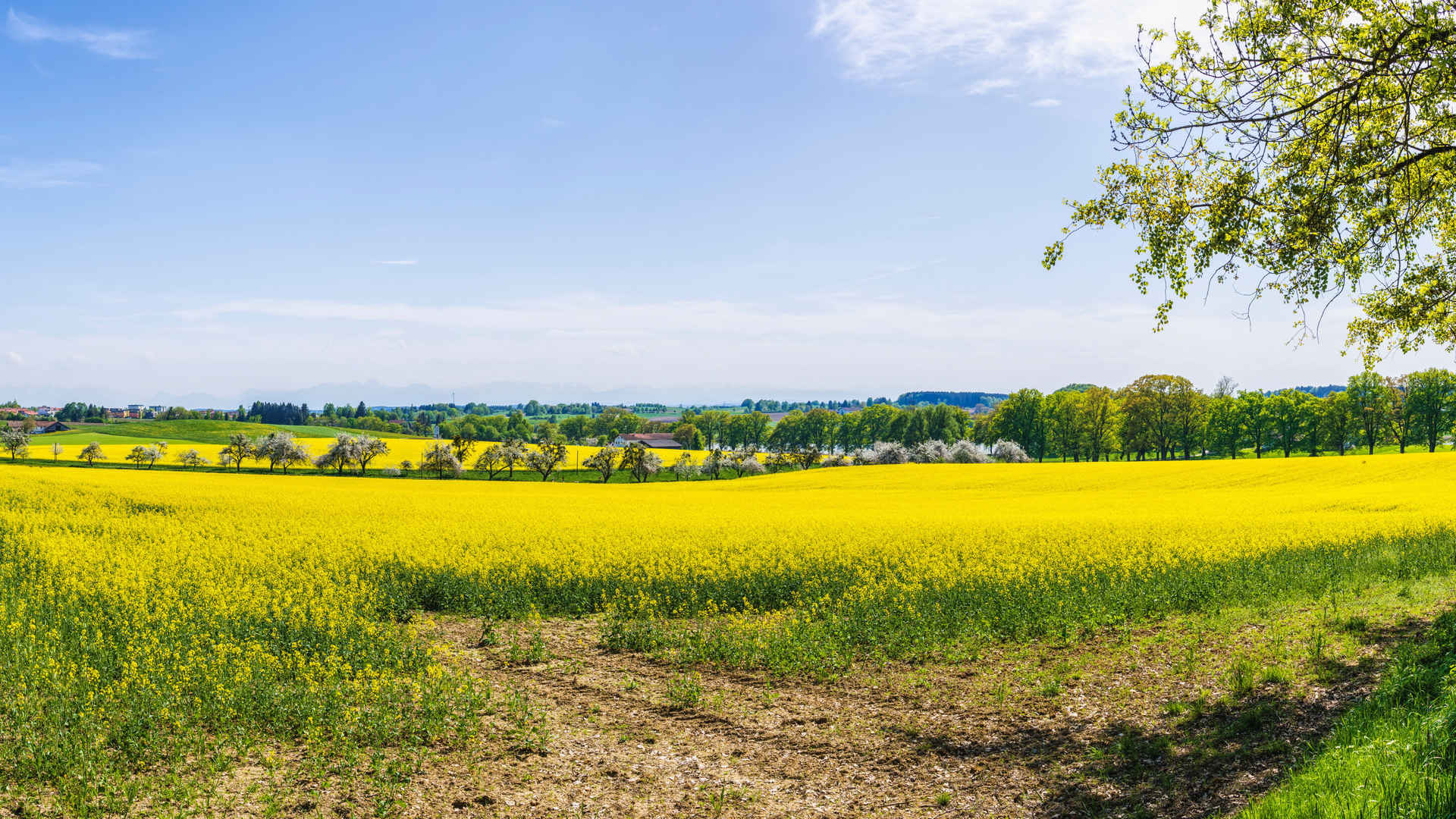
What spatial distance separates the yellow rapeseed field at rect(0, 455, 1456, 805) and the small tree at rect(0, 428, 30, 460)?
86835mm

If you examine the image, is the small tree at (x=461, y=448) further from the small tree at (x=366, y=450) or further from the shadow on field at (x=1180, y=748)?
Answer: the shadow on field at (x=1180, y=748)

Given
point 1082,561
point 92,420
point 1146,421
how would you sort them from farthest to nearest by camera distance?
point 92,420 → point 1146,421 → point 1082,561

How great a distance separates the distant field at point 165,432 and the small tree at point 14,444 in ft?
52.9

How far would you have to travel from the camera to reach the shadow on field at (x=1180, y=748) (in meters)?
6.19

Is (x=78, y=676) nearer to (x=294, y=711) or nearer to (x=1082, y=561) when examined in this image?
(x=294, y=711)

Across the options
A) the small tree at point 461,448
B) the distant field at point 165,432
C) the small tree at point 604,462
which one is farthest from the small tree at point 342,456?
the distant field at point 165,432

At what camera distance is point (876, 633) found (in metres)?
11.5

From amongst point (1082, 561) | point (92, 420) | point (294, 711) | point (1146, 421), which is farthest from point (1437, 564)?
point (92, 420)

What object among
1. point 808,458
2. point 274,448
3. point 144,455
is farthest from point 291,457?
point 808,458

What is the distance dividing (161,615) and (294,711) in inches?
207

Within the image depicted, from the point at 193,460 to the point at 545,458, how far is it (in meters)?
43.3

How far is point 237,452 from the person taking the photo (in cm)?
8425

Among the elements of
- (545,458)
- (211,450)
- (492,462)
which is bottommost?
(211,450)

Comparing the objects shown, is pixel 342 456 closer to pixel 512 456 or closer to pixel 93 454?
pixel 512 456
